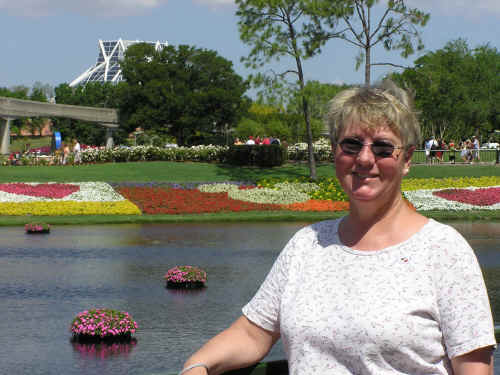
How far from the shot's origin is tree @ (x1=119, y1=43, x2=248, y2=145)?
224 feet

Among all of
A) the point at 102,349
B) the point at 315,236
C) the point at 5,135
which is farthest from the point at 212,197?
the point at 5,135

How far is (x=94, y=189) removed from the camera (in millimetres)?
28312

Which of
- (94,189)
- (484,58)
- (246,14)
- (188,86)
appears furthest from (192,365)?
(484,58)

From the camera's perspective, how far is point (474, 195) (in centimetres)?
2622

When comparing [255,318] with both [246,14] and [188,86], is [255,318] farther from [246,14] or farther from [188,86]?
[188,86]

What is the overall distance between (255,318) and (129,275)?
912 centimetres

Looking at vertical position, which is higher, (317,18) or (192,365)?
(317,18)

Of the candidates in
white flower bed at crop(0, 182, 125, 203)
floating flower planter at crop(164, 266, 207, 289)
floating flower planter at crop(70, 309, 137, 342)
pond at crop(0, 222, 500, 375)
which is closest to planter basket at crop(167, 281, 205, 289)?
floating flower planter at crop(164, 266, 207, 289)

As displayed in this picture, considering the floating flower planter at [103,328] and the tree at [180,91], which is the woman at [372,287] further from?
the tree at [180,91]

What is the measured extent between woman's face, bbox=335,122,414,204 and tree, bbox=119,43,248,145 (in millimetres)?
65223

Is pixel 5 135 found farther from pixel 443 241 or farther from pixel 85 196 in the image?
pixel 443 241

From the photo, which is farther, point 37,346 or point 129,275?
point 129,275

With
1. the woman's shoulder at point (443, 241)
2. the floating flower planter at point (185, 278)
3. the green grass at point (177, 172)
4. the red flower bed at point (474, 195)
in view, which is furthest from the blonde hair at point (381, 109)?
the green grass at point (177, 172)

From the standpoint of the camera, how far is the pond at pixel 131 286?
709cm
